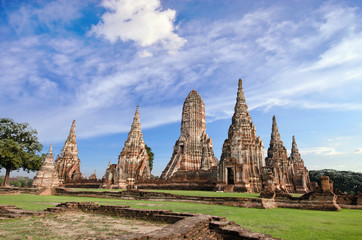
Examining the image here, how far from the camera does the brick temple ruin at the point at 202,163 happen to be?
25750 millimetres

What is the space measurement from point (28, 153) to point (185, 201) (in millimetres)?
28137

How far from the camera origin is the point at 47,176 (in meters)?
30.3

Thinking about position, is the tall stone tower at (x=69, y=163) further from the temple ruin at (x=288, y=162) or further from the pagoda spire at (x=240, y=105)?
the temple ruin at (x=288, y=162)

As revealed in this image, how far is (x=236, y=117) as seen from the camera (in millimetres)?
29984

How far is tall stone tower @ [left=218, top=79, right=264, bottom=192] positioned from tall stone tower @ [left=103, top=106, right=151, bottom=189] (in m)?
12.6

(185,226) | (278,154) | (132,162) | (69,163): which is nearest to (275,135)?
(278,154)

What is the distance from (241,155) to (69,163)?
29.5 m

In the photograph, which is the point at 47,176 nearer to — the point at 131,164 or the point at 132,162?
the point at 131,164

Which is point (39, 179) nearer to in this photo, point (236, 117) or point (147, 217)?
point (236, 117)

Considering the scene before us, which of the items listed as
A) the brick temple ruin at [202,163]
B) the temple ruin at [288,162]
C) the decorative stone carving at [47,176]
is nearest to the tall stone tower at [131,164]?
the brick temple ruin at [202,163]

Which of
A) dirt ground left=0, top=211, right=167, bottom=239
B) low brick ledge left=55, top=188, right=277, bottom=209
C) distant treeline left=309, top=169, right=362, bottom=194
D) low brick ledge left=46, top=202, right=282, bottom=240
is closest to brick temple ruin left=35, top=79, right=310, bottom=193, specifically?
low brick ledge left=55, top=188, right=277, bottom=209

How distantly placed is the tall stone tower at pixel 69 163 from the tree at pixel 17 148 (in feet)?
19.7

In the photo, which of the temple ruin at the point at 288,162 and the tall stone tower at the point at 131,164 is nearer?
the tall stone tower at the point at 131,164

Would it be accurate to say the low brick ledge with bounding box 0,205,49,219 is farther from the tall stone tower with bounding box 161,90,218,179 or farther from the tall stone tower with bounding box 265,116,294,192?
the tall stone tower with bounding box 265,116,294,192
